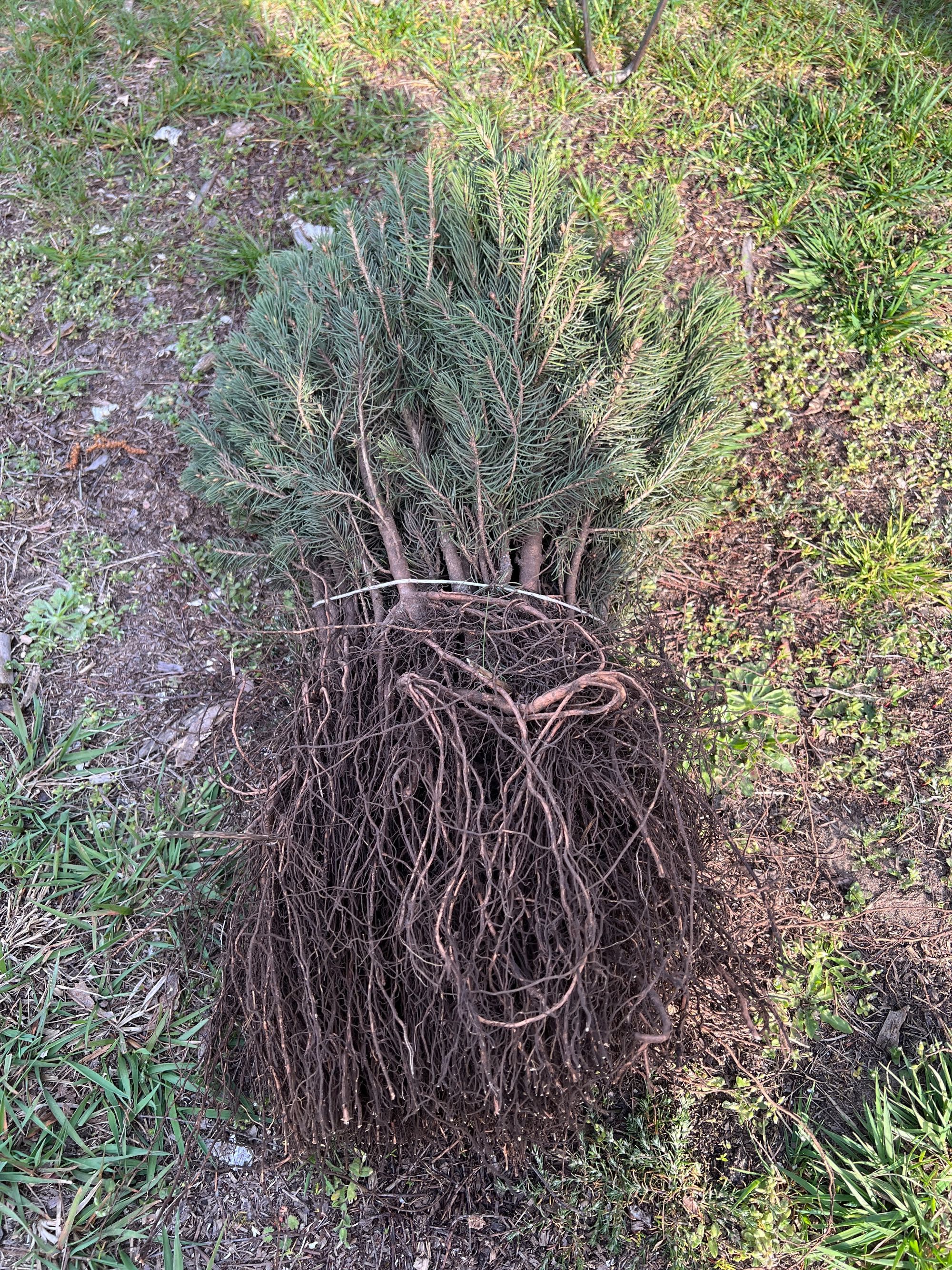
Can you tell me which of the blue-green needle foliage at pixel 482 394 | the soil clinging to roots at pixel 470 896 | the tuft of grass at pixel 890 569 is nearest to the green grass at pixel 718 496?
the tuft of grass at pixel 890 569

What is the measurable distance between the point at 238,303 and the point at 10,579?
1.24 m

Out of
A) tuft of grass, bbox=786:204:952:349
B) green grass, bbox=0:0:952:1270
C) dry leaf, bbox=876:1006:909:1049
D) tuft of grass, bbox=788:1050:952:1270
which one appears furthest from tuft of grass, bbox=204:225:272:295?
tuft of grass, bbox=788:1050:952:1270

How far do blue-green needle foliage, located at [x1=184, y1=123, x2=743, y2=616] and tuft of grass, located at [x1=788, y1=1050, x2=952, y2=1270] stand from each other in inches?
56.0

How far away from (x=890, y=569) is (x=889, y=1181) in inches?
64.0

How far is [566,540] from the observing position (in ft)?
7.38

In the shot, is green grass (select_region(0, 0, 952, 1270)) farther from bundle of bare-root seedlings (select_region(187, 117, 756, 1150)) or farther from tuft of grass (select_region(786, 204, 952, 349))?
bundle of bare-root seedlings (select_region(187, 117, 756, 1150))

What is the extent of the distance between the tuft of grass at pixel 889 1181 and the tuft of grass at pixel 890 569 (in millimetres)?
1271

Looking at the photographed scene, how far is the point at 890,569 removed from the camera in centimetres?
266

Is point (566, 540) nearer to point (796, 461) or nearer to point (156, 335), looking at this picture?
point (796, 461)

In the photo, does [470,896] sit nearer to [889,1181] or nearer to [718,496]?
[889,1181]

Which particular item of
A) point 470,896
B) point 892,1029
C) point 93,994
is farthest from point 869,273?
point 93,994

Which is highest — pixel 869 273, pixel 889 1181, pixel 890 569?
pixel 869 273

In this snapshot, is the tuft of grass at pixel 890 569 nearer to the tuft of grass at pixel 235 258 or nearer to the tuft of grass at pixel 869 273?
the tuft of grass at pixel 869 273

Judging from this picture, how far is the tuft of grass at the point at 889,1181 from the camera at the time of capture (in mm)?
1951
